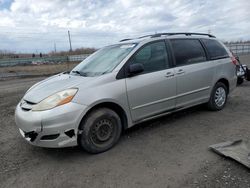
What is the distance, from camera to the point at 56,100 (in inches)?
122

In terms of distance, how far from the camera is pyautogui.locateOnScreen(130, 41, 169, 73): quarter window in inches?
151

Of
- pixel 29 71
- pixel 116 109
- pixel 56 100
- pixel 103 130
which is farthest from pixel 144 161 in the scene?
pixel 29 71

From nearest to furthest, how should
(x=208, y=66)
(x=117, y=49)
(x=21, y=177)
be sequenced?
(x=21, y=177), (x=117, y=49), (x=208, y=66)

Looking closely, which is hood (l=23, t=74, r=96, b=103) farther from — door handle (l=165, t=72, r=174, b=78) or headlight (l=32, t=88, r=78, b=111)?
door handle (l=165, t=72, r=174, b=78)

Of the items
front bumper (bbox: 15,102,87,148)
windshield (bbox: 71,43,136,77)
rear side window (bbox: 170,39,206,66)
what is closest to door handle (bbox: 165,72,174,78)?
rear side window (bbox: 170,39,206,66)

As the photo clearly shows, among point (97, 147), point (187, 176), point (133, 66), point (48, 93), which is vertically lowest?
point (187, 176)

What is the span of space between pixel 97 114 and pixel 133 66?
0.97 m

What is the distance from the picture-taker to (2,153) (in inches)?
140

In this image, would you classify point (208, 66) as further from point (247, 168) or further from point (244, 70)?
point (244, 70)

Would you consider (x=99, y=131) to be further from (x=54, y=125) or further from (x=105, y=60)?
(x=105, y=60)

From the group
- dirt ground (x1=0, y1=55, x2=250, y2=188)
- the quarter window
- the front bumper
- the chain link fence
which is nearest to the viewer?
dirt ground (x1=0, y1=55, x2=250, y2=188)

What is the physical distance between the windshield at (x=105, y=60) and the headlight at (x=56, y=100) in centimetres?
63

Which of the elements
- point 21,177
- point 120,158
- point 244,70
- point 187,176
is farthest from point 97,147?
point 244,70

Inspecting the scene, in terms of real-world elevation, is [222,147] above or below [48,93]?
below
